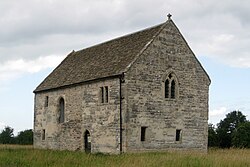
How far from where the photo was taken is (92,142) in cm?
3228

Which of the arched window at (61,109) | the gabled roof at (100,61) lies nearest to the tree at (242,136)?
the gabled roof at (100,61)

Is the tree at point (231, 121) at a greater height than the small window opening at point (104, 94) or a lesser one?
lesser

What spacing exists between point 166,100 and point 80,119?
23.7ft

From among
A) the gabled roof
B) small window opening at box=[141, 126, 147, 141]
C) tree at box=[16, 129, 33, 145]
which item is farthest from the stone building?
tree at box=[16, 129, 33, 145]

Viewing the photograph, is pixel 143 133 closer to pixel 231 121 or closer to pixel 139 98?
pixel 139 98

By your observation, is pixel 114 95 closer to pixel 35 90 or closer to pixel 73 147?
pixel 73 147

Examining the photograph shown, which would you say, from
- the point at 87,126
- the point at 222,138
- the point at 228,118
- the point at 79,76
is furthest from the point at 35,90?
the point at 228,118

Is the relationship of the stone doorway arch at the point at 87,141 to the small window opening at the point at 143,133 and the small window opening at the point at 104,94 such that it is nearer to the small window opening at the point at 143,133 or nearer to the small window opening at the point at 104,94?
the small window opening at the point at 104,94

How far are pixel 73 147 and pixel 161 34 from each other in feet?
37.3

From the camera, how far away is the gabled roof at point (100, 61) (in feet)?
103

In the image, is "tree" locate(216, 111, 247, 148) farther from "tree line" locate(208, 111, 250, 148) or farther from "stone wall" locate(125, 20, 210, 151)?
"stone wall" locate(125, 20, 210, 151)

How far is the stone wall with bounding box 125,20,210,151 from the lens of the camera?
2959 centimetres

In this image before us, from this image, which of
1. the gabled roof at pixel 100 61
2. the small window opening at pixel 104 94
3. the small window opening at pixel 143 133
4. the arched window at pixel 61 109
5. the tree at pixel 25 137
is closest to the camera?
the small window opening at pixel 143 133

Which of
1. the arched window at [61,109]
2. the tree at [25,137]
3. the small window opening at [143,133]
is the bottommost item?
the tree at [25,137]
